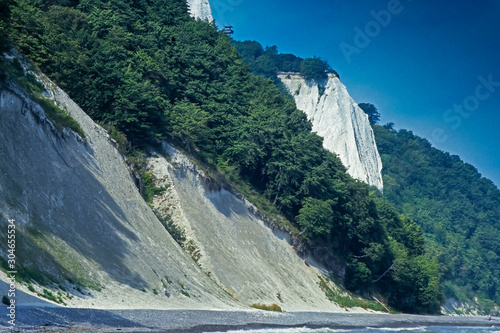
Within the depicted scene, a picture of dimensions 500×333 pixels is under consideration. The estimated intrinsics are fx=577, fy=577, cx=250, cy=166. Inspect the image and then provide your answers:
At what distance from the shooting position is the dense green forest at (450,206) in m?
117

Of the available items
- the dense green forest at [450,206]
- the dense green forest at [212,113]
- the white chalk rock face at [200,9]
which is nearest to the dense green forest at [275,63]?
the white chalk rock face at [200,9]

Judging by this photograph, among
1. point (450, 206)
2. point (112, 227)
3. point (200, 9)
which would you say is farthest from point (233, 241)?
point (450, 206)

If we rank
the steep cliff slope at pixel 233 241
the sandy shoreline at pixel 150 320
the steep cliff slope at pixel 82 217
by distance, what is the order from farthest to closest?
the steep cliff slope at pixel 233 241 → the steep cliff slope at pixel 82 217 → the sandy shoreline at pixel 150 320

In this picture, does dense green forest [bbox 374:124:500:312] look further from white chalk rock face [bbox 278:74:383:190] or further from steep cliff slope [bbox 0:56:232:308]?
steep cliff slope [bbox 0:56:232:308]

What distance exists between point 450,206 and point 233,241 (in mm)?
111852

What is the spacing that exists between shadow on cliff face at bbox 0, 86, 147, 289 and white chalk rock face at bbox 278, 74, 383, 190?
7734 cm

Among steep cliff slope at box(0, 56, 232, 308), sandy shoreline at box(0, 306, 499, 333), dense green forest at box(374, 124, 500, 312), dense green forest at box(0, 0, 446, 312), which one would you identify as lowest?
sandy shoreline at box(0, 306, 499, 333)

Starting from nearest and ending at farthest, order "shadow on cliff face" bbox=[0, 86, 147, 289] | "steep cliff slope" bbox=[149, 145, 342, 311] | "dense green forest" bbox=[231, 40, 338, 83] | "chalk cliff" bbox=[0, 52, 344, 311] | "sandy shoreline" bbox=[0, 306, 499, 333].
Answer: "sandy shoreline" bbox=[0, 306, 499, 333] → "shadow on cliff face" bbox=[0, 86, 147, 289] → "chalk cliff" bbox=[0, 52, 344, 311] → "steep cliff slope" bbox=[149, 145, 342, 311] → "dense green forest" bbox=[231, 40, 338, 83]

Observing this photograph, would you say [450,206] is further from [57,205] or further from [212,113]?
[57,205]

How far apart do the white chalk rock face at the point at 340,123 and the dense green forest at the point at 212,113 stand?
2907 centimetres

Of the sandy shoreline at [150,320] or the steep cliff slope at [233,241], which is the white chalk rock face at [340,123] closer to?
the steep cliff slope at [233,241]

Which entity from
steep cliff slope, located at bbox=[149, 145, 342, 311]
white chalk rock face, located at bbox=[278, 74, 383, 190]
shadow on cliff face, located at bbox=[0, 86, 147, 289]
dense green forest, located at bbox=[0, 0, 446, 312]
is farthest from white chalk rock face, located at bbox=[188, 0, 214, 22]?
shadow on cliff face, located at bbox=[0, 86, 147, 289]

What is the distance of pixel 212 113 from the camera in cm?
5222

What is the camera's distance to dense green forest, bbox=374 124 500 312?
116688 mm
